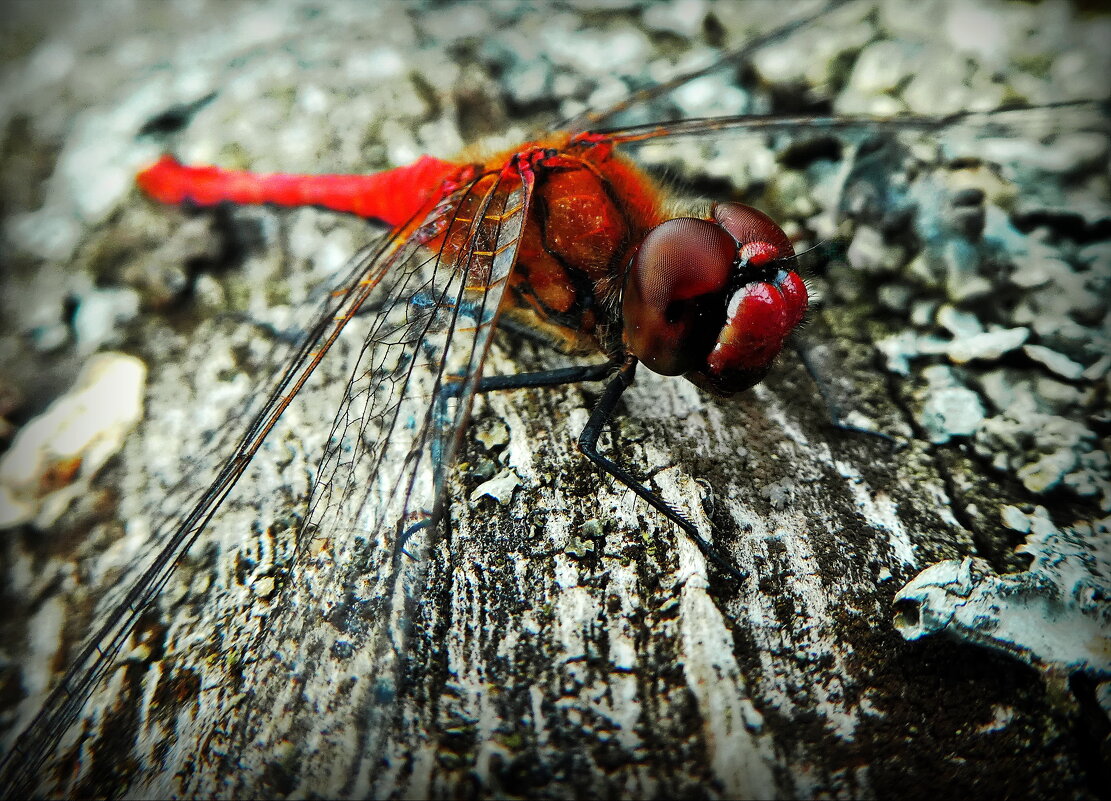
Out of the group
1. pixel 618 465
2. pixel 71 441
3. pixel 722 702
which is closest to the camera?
pixel 722 702

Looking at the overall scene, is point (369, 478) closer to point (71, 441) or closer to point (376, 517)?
point (376, 517)

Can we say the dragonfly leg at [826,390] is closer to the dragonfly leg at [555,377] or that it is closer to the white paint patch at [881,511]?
the white paint patch at [881,511]

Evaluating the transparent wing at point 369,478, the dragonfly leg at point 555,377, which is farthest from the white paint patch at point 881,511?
the transparent wing at point 369,478

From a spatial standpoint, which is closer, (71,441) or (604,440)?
(604,440)

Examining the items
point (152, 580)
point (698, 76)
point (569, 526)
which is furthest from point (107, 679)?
point (698, 76)

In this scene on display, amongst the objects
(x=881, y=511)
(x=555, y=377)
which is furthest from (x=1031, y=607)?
(x=555, y=377)

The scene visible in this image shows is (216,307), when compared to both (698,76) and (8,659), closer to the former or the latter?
(8,659)
